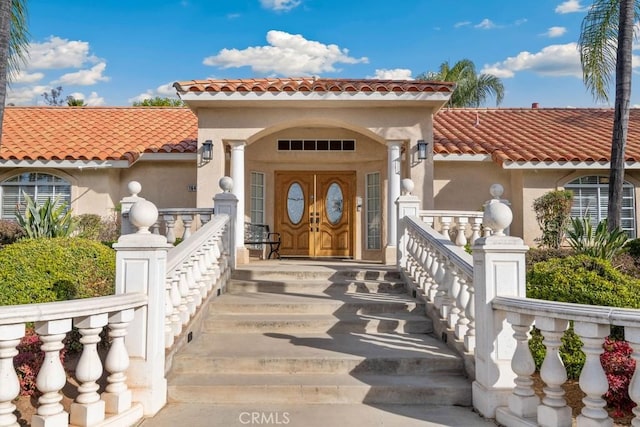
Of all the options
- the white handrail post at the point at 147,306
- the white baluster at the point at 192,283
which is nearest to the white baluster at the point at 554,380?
the white handrail post at the point at 147,306

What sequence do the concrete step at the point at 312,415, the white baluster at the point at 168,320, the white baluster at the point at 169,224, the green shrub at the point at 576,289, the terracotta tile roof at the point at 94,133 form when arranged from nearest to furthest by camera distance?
the concrete step at the point at 312,415, the white baluster at the point at 168,320, the green shrub at the point at 576,289, the white baluster at the point at 169,224, the terracotta tile roof at the point at 94,133

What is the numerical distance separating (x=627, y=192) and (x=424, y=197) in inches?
213

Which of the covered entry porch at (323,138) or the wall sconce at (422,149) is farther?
the wall sconce at (422,149)

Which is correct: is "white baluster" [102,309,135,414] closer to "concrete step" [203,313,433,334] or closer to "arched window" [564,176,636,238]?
"concrete step" [203,313,433,334]

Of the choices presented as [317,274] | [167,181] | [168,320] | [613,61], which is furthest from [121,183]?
[613,61]

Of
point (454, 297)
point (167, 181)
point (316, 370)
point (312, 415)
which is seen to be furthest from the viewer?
point (167, 181)

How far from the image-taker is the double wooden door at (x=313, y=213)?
1284cm

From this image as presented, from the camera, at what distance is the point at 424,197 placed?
1019 centimetres

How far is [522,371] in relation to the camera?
3795mm

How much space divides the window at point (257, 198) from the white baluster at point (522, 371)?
347 inches

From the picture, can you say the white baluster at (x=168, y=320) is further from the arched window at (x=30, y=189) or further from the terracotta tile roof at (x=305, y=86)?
the arched window at (x=30, y=189)

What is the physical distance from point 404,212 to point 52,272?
5170 mm

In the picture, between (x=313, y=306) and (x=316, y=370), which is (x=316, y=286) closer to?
(x=313, y=306)

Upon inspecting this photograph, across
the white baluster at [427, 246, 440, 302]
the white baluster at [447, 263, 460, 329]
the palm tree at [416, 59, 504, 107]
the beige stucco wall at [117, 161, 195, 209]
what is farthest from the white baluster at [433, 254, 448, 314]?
the palm tree at [416, 59, 504, 107]
